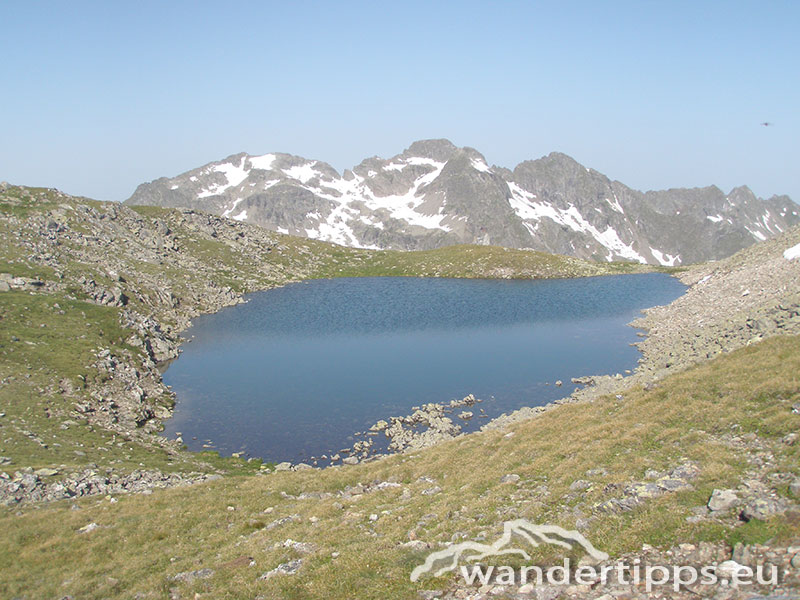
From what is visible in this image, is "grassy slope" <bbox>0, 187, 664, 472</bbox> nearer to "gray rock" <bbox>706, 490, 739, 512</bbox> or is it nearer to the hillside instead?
the hillside

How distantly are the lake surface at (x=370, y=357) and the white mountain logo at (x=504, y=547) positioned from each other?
1138 inches

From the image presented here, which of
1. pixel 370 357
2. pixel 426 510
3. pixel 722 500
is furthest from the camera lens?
pixel 370 357

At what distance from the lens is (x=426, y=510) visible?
2078 cm

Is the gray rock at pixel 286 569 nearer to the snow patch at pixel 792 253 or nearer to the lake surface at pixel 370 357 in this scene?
the lake surface at pixel 370 357

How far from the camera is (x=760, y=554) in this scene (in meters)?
11.7

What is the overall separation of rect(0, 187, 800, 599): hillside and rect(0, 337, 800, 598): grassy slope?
87 millimetres

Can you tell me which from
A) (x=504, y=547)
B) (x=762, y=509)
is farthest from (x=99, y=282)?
(x=762, y=509)

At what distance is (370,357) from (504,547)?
192 ft

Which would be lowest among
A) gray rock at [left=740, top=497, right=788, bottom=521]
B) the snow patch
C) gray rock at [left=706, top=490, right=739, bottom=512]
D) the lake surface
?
the lake surface

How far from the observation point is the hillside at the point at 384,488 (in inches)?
569

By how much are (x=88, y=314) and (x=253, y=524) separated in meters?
56.4

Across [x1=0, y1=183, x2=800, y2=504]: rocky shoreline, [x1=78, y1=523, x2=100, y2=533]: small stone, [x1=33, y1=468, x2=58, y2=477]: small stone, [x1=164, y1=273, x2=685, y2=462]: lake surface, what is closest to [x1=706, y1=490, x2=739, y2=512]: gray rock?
[x1=0, y1=183, x2=800, y2=504]: rocky shoreline

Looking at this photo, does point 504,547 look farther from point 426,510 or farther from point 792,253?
point 792,253

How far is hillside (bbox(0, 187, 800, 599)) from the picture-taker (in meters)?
14.4
